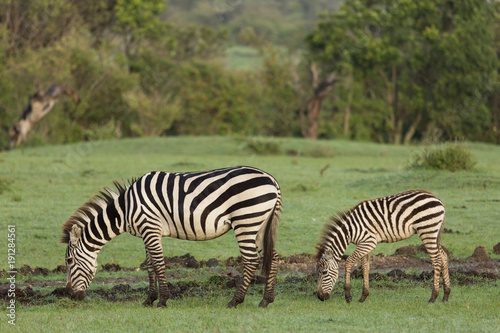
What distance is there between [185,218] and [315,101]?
3518cm

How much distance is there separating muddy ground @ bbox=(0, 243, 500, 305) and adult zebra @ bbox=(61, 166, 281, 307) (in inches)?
28.9

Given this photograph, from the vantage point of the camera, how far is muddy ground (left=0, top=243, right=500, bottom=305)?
880 centimetres

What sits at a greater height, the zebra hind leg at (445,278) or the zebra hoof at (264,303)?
the zebra hind leg at (445,278)

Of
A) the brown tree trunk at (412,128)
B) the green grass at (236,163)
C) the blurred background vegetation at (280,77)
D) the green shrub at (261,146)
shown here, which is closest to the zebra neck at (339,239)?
the green grass at (236,163)

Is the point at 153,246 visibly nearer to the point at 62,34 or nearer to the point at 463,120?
the point at 463,120

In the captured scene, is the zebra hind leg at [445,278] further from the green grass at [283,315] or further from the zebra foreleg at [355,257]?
the zebra foreleg at [355,257]

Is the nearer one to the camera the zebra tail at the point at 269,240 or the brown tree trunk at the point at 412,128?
the zebra tail at the point at 269,240

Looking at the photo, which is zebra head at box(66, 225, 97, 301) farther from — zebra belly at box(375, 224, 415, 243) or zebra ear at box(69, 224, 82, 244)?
zebra belly at box(375, 224, 415, 243)

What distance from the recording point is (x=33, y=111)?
113 feet

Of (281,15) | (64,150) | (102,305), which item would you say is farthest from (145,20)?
(281,15)

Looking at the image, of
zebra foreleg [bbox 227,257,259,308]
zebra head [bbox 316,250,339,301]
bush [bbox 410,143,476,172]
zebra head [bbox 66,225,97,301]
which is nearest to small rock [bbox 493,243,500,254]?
zebra head [bbox 316,250,339,301]

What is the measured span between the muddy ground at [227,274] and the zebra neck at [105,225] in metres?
0.88

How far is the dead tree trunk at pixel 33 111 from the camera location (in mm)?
34469

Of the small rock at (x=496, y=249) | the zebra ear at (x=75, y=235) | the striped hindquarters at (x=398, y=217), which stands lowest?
the small rock at (x=496, y=249)
